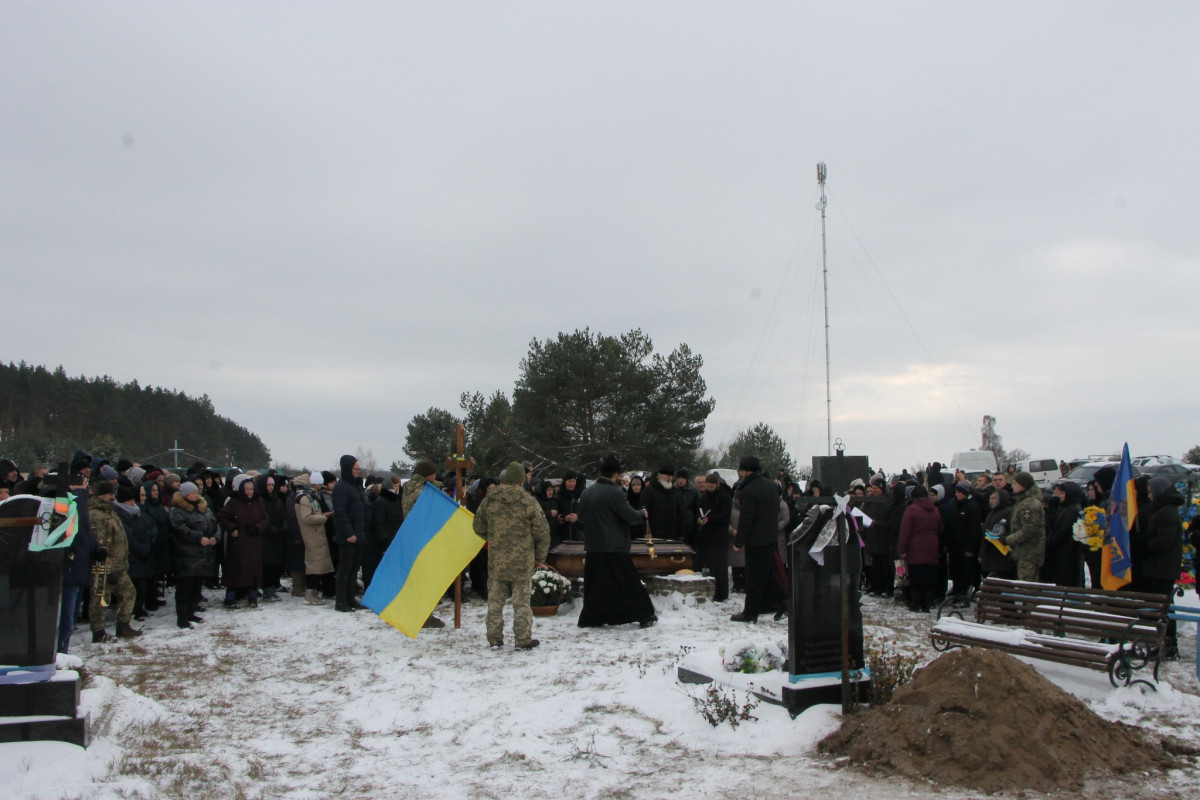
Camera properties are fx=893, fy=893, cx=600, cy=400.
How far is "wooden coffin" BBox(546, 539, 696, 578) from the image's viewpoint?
11461 mm

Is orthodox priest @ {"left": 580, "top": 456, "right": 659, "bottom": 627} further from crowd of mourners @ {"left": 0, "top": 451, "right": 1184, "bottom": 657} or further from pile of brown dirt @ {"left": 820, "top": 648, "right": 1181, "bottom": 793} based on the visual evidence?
pile of brown dirt @ {"left": 820, "top": 648, "right": 1181, "bottom": 793}

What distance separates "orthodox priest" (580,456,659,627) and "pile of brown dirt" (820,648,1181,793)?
422 centimetres

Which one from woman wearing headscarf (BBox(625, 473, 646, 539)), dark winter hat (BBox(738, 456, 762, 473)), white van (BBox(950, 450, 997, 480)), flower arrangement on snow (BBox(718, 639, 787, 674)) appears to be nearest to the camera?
flower arrangement on snow (BBox(718, 639, 787, 674))

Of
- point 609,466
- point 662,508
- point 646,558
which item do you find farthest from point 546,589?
point 662,508

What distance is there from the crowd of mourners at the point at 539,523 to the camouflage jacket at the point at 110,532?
1 cm

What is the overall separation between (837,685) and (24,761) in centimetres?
499

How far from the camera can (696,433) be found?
125 ft

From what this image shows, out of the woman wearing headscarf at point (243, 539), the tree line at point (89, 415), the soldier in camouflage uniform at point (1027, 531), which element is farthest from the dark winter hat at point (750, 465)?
the tree line at point (89, 415)

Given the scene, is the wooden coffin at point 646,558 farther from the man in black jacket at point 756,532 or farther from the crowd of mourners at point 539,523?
the man in black jacket at point 756,532

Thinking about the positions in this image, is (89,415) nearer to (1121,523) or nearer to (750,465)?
(750,465)

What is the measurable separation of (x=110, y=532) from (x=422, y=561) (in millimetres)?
3179

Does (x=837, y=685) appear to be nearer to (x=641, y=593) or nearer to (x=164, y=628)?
(x=641, y=593)

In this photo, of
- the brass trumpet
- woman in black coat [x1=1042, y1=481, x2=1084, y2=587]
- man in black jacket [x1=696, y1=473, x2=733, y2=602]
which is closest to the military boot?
the brass trumpet

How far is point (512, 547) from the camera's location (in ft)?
29.5
